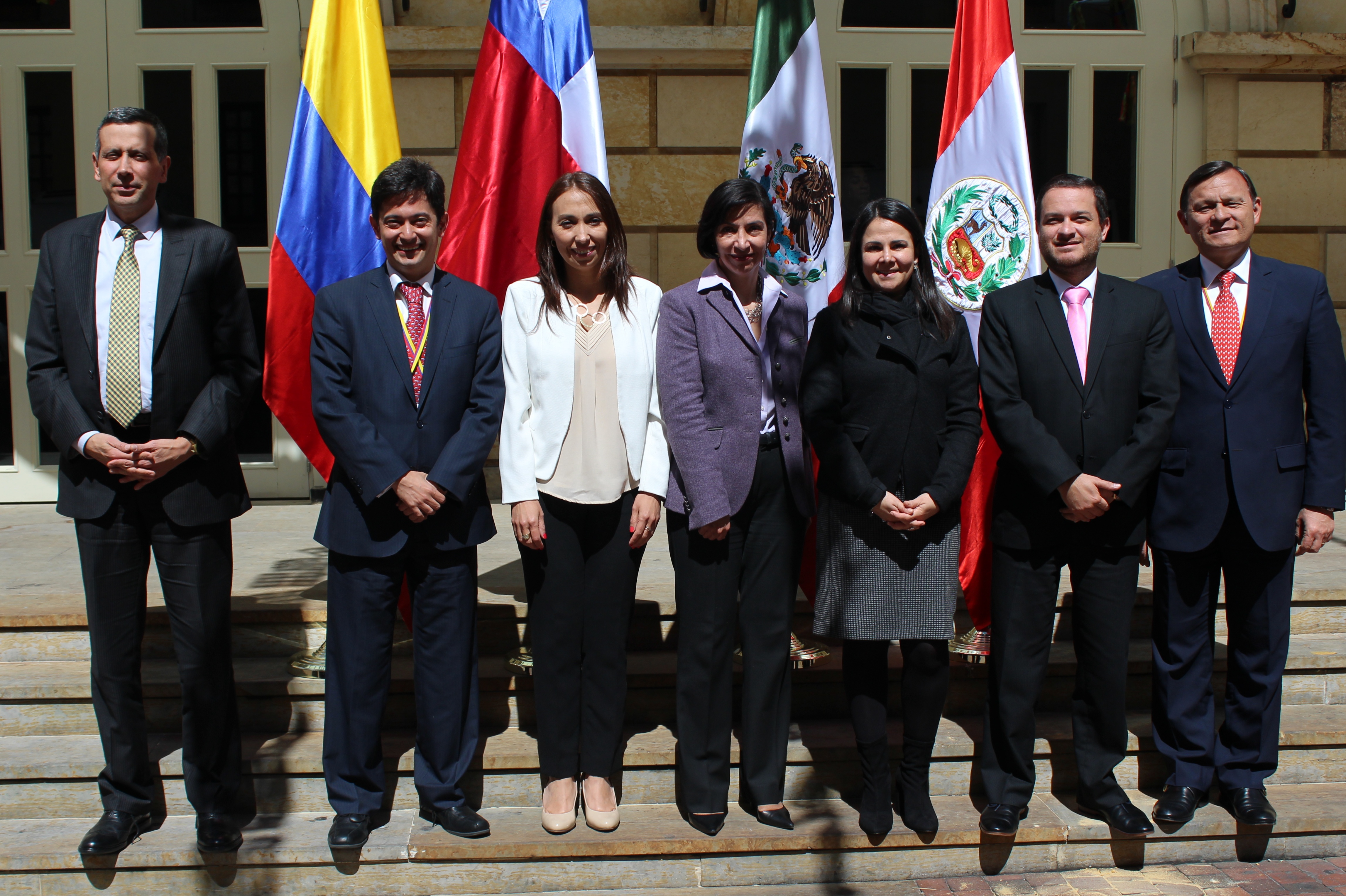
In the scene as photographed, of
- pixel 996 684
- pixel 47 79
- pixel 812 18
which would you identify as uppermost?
pixel 47 79

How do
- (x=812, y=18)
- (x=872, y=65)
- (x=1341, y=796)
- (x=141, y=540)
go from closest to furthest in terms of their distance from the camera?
(x=141, y=540) < (x=1341, y=796) < (x=812, y=18) < (x=872, y=65)

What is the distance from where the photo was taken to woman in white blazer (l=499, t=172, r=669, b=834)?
3111mm

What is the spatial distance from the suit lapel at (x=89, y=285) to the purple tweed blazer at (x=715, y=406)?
172 cm

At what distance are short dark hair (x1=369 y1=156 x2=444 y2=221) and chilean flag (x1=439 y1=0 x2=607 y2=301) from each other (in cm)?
69

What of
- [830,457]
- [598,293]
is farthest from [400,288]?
[830,457]

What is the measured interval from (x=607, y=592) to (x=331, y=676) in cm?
90

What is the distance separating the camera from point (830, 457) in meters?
3.08

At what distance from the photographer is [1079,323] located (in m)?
3.19

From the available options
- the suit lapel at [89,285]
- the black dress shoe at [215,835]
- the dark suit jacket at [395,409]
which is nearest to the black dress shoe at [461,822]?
the black dress shoe at [215,835]

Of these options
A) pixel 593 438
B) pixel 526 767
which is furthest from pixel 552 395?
pixel 526 767

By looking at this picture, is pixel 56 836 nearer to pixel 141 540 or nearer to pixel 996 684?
pixel 141 540

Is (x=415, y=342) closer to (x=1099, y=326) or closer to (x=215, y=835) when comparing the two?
(x=215, y=835)

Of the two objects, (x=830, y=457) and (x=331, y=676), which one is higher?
(x=830, y=457)

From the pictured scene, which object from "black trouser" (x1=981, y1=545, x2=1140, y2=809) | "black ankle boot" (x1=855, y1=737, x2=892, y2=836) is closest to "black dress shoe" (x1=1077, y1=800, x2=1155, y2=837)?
"black trouser" (x1=981, y1=545, x2=1140, y2=809)
